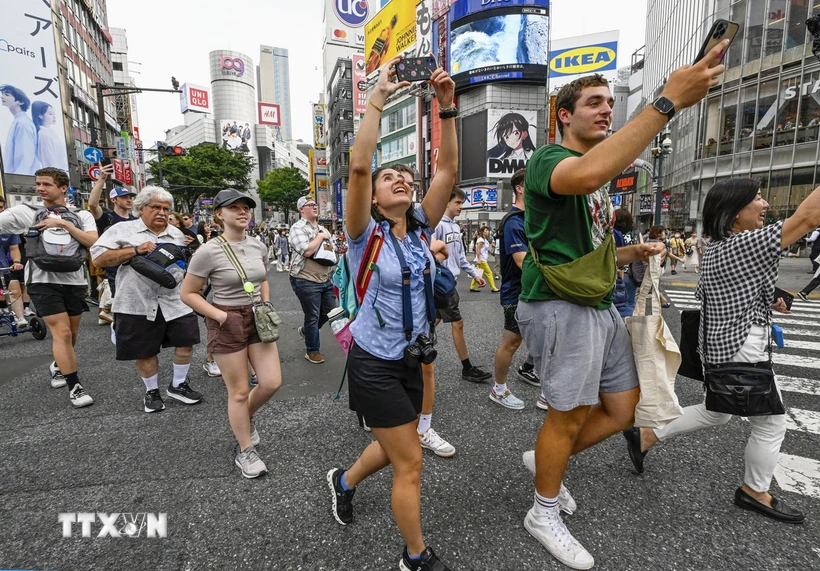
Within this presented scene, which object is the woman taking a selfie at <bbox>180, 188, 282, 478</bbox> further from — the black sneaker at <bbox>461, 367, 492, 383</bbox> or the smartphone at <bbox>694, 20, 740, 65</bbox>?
the smartphone at <bbox>694, 20, 740, 65</bbox>

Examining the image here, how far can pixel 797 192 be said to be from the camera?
23.6 metres

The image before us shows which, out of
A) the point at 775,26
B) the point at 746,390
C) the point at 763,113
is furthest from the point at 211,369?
the point at 775,26

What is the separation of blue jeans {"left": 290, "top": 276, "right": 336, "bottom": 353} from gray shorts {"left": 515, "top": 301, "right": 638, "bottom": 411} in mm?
3563

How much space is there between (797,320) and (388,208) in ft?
31.0

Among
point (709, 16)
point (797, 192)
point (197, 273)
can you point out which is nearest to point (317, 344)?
point (197, 273)

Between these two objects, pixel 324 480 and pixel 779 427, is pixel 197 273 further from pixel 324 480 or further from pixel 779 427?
pixel 779 427

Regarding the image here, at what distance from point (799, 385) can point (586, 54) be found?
60919mm

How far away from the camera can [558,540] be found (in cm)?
207

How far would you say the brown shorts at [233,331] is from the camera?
2.88m

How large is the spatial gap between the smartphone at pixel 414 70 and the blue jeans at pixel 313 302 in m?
3.60

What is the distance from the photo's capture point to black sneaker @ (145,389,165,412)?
3895mm

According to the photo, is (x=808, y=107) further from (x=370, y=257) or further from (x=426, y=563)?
(x=426, y=563)

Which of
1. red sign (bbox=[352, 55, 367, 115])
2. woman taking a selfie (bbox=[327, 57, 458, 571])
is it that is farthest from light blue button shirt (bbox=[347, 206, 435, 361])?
red sign (bbox=[352, 55, 367, 115])

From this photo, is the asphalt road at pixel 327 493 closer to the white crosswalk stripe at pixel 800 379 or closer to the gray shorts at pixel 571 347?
the white crosswalk stripe at pixel 800 379
